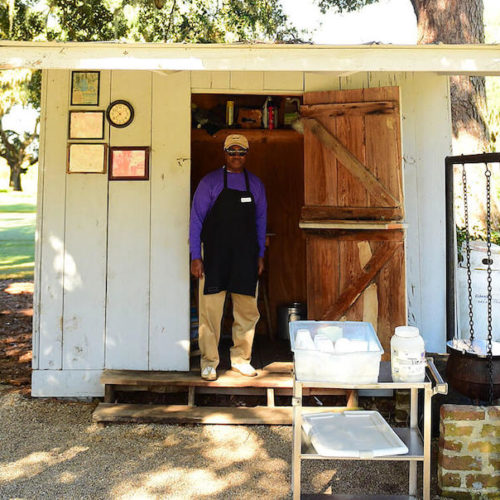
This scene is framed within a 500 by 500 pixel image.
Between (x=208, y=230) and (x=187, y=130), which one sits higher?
(x=187, y=130)

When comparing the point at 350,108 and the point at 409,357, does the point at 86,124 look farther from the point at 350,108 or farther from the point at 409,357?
the point at 409,357

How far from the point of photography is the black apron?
13.9 feet

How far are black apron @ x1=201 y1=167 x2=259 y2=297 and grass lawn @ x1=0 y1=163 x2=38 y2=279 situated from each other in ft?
27.4

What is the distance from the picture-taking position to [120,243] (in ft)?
14.5

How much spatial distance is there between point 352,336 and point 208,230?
170 cm

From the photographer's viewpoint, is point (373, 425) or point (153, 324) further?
point (153, 324)

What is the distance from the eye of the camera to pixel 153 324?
4.42 metres

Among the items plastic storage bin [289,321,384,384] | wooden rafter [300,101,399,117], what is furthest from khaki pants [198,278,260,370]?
plastic storage bin [289,321,384,384]

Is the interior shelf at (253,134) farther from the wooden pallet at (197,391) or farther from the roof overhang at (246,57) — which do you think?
the wooden pallet at (197,391)

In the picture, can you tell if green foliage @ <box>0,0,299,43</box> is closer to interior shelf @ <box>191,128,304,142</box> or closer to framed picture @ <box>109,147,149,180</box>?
interior shelf @ <box>191,128,304,142</box>

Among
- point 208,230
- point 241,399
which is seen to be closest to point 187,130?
point 208,230

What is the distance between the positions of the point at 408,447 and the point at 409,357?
522mm

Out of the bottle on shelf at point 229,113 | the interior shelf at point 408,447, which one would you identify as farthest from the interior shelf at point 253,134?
the interior shelf at point 408,447

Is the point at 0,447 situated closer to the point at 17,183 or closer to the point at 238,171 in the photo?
the point at 238,171
